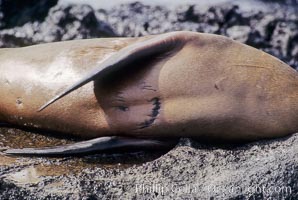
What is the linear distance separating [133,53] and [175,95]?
352 millimetres

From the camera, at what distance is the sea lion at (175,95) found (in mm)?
4375

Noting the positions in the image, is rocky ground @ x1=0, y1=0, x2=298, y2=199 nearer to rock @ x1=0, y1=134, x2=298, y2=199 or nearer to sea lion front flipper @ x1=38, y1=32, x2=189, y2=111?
rock @ x1=0, y1=134, x2=298, y2=199

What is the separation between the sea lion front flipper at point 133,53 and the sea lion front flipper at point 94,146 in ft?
0.83

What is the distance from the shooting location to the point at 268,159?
404cm

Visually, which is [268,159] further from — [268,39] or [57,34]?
[57,34]

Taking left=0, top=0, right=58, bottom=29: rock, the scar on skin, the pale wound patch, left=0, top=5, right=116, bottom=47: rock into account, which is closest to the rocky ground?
the scar on skin

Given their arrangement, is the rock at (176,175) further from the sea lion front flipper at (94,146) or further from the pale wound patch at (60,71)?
the pale wound patch at (60,71)

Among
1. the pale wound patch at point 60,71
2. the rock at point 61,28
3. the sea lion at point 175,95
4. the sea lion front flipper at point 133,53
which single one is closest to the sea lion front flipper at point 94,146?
the sea lion at point 175,95

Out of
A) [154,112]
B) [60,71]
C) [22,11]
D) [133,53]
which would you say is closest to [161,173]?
[154,112]

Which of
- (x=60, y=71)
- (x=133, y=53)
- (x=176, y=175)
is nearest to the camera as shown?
(x=176, y=175)

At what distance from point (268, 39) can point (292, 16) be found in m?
0.44

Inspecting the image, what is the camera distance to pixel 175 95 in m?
4.39

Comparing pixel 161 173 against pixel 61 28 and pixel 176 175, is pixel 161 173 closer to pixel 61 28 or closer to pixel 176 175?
pixel 176 175

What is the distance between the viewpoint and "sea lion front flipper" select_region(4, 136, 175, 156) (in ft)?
14.3
